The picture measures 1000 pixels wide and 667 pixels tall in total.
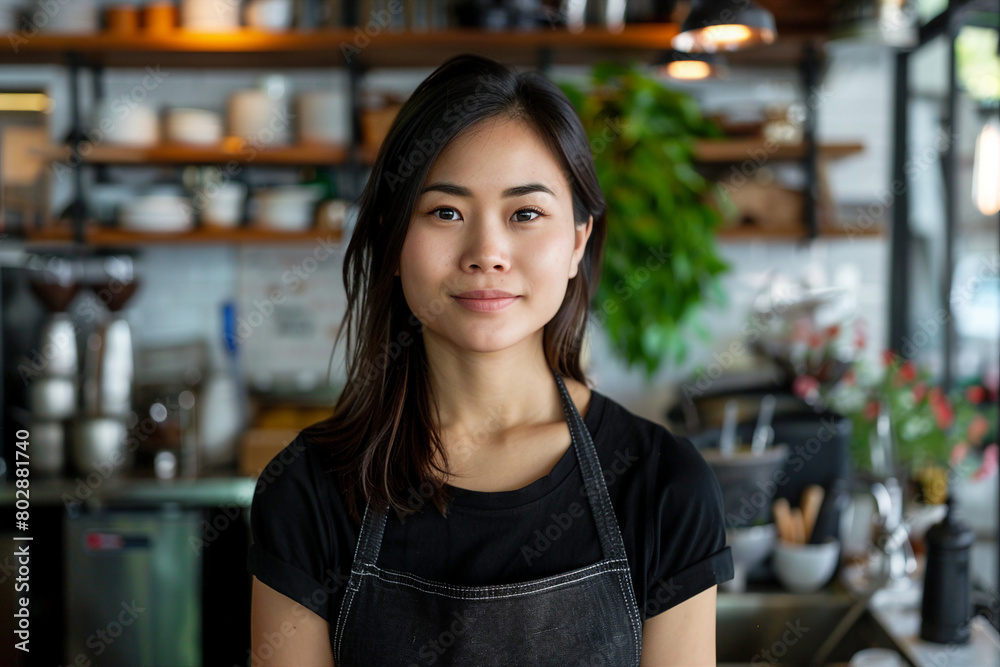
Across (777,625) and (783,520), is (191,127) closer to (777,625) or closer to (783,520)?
(783,520)

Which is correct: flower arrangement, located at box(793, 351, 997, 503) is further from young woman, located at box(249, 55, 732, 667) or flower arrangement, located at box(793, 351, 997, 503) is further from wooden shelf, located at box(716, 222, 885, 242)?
young woman, located at box(249, 55, 732, 667)

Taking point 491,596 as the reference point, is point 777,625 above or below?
below

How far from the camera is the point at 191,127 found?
3.14 m

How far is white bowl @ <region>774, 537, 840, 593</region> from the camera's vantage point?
7.05 ft

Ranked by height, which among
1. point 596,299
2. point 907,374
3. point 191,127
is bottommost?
point 907,374

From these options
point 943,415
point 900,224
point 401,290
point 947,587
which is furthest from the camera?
point 900,224

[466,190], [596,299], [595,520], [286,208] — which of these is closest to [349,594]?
[595,520]

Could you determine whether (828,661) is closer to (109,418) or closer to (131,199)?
(109,418)

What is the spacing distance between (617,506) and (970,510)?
2.48 meters

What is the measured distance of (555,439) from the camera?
3.91 ft

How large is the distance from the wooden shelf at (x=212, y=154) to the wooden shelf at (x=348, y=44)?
1.17ft

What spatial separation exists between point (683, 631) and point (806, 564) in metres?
1.21

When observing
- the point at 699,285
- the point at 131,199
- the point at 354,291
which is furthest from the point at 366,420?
the point at 131,199

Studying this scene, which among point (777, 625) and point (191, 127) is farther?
point (191, 127)
